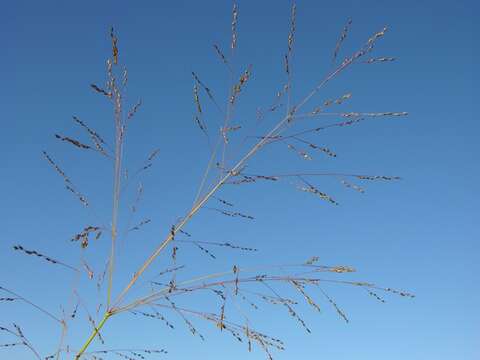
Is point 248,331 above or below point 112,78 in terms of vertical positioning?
below

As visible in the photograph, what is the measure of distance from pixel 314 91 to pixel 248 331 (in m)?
0.98

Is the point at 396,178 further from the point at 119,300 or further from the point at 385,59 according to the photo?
the point at 119,300

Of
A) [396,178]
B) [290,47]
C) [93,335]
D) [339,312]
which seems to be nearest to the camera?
[93,335]

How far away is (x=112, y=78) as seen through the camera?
2.02 metres

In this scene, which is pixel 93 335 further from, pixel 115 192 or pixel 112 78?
pixel 112 78

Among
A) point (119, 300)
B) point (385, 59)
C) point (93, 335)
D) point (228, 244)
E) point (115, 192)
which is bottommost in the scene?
point (93, 335)

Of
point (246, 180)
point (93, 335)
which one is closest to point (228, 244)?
point (246, 180)

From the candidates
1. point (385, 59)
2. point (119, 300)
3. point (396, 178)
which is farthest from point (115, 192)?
point (385, 59)

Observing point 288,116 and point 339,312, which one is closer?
point 339,312

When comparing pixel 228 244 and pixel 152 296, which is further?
pixel 228 244

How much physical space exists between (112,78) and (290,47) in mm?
768

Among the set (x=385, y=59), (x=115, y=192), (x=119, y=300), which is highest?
(x=385, y=59)

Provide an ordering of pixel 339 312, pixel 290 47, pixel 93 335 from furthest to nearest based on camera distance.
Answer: pixel 290 47, pixel 339 312, pixel 93 335

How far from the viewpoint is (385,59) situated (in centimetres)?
221
